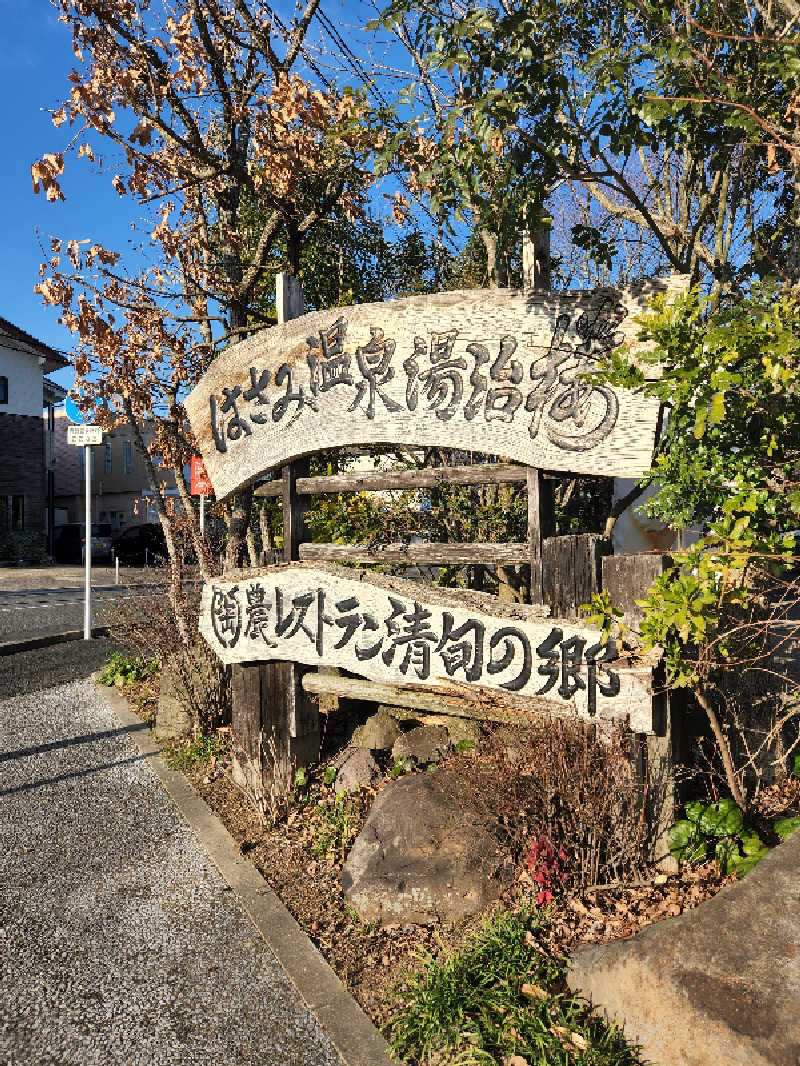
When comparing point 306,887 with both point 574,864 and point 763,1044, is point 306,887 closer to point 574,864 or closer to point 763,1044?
point 574,864

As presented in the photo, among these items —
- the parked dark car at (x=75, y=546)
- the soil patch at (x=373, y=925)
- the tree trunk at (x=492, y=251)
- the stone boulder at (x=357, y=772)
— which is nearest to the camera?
the soil patch at (x=373, y=925)

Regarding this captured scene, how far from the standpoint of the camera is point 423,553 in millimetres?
4387

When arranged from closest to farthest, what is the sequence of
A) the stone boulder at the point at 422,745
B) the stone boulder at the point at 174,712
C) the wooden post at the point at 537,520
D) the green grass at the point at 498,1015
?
the green grass at the point at 498,1015
the wooden post at the point at 537,520
the stone boulder at the point at 422,745
the stone boulder at the point at 174,712

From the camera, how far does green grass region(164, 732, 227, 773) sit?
597 centimetres

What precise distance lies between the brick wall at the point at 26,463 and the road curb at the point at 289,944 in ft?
76.2

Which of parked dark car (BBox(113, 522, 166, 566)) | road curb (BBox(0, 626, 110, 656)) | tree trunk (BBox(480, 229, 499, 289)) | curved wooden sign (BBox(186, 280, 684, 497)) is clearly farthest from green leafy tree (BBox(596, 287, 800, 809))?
parked dark car (BBox(113, 522, 166, 566))

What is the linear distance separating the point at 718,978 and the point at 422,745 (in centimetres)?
→ 258

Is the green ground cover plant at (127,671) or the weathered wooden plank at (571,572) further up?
the weathered wooden plank at (571,572)

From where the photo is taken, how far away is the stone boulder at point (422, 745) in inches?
189

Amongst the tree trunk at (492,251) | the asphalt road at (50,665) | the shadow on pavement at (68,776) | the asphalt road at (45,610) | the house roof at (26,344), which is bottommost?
the shadow on pavement at (68,776)

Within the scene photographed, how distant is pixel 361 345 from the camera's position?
449cm

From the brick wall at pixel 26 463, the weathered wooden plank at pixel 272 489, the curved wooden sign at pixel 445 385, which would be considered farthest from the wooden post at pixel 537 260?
the brick wall at pixel 26 463

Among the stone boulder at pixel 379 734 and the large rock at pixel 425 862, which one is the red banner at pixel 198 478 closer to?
the stone boulder at pixel 379 734

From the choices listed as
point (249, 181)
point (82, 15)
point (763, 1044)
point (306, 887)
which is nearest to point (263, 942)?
point (306, 887)
